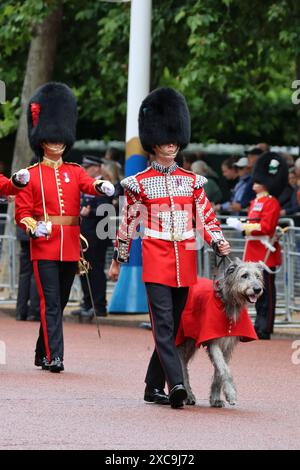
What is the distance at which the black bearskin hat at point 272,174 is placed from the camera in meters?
15.7

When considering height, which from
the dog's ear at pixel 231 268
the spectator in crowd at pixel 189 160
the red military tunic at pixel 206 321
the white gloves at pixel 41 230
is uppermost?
the spectator in crowd at pixel 189 160

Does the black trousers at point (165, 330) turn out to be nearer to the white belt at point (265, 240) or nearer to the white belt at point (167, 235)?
the white belt at point (167, 235)

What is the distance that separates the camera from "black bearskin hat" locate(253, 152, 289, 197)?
15695mm

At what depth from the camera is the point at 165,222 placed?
33.3 ft

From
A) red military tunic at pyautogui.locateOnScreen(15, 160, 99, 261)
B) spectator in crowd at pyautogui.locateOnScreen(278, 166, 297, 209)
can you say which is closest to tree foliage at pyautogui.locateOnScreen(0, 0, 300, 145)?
spectator in crowd at pyautogui.locateOnScreen(278, 166, 297, 209)

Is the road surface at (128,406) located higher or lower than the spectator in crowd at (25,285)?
lower

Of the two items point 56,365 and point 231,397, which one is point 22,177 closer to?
point 56,365

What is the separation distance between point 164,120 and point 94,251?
23.0ft

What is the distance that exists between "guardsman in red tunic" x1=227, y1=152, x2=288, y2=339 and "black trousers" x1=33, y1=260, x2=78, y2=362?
3.63 m

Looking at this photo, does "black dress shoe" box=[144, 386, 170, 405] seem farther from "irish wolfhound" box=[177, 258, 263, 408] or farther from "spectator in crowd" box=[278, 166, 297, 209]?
"spectator in crowd" box=[278, 166, 297, 209]

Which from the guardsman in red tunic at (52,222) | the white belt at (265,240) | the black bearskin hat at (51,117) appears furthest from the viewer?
the white belt at (265,240)

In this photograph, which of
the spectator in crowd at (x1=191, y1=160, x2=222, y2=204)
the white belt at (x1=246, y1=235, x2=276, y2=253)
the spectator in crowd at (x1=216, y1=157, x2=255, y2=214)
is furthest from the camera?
the spectator in crowd at (x1=191, y1=160, x2=222, y2=204)

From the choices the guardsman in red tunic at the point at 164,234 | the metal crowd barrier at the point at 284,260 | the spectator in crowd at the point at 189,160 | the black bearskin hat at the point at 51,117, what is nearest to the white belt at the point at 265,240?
Result: the metal crowd barrier at the point at 284,260

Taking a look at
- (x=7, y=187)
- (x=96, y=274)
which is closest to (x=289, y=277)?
(x=96, y=274)
